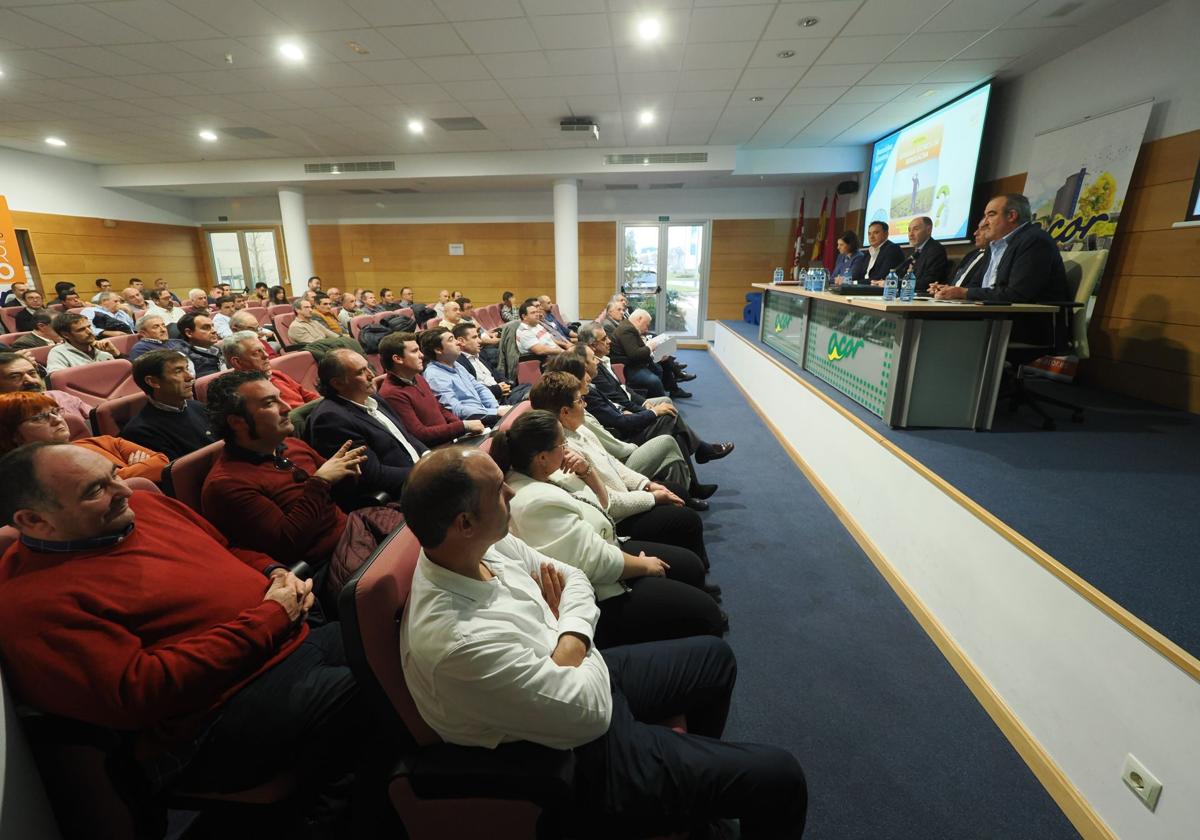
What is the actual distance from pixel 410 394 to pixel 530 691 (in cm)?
208

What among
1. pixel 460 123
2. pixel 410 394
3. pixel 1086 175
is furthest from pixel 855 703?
pixel 460 123

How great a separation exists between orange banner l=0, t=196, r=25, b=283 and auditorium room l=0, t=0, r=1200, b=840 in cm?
193

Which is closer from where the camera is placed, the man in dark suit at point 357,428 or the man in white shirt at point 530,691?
the man in white shirt at point 530,691

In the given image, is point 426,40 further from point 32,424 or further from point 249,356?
point 32,424

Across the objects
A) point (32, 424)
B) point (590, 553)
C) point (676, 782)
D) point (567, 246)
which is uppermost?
point (567, 246)

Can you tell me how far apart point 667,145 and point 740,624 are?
7248 millimetres

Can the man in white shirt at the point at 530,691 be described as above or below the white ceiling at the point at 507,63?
below

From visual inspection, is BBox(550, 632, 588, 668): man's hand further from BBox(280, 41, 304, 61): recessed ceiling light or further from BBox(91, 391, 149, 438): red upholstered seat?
BBox(280, 41, 304, 61): recessed ceiling light

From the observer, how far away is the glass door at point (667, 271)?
9695mm

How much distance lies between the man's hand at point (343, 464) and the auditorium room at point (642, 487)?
0.02m

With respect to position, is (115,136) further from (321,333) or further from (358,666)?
(358,666)

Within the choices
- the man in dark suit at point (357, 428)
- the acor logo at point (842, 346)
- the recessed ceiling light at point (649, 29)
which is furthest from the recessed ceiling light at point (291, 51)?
the acor logo at point (842, 346)

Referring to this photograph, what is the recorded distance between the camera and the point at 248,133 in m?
6.78

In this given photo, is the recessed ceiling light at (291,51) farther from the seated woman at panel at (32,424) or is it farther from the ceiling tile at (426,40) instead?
the seated woman at panel at (32,424)
